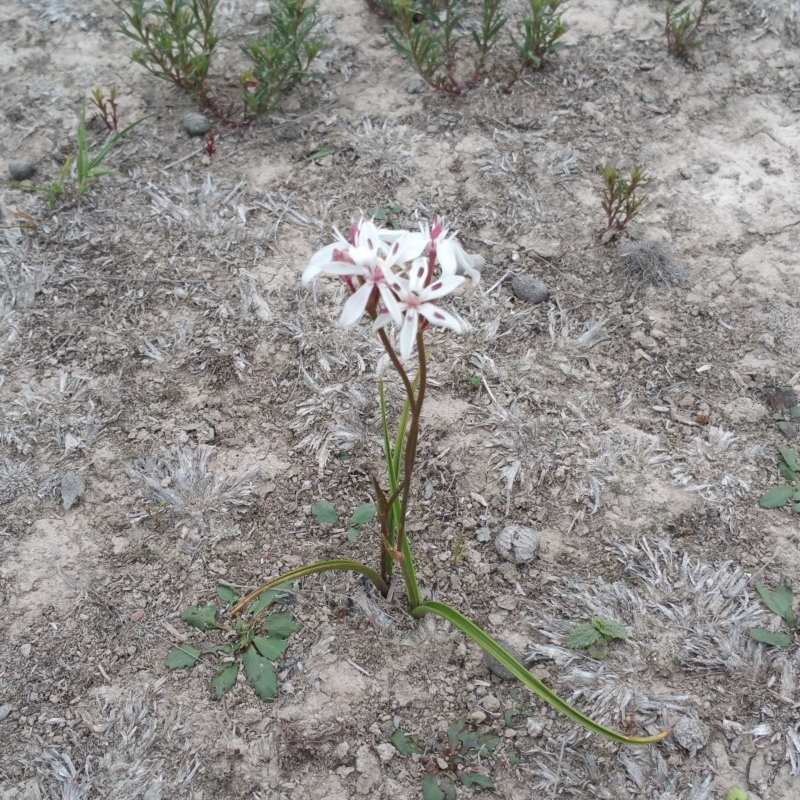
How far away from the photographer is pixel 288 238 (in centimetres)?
323

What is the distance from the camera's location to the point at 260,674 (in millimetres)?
2141

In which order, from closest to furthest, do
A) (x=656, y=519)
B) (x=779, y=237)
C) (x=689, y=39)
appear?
(x=656, y=519), (x=779, y=237), (x=689, y=39)

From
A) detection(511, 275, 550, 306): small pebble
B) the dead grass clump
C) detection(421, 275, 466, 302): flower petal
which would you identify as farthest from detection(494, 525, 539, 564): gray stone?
the dead grass clump

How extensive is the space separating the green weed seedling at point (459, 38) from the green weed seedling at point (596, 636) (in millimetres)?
2634

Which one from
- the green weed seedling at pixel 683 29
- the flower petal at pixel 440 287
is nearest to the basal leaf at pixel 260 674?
the flower petal at pixel 440 287

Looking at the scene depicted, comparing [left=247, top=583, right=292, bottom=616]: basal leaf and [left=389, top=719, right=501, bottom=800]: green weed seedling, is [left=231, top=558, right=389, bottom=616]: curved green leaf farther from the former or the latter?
[left=389, top=719, right=501, bottom=800]: green weed seedling

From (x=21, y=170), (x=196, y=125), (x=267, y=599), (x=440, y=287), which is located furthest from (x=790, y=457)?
(x=21, y=170)

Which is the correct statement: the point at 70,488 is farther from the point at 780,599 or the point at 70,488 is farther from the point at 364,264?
the point at 780,599

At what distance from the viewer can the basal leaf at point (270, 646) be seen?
2.17m

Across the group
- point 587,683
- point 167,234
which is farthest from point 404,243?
point 167,234

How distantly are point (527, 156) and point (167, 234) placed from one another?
1659mm

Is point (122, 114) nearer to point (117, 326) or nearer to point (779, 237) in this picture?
point (117, 326)

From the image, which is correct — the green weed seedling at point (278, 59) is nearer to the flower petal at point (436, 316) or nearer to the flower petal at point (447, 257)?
the flower petal at point (447, 257)

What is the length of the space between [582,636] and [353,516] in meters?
0.79
